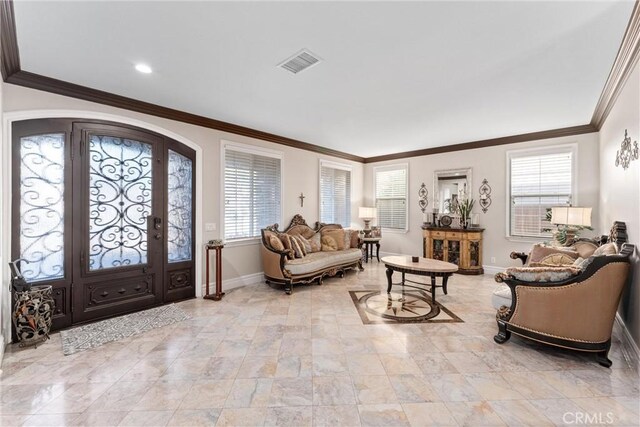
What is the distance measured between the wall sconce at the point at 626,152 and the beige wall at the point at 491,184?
189 cm

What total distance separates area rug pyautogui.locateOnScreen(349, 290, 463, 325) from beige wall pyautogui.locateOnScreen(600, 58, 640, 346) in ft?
5.15

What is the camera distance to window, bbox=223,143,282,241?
4.77m

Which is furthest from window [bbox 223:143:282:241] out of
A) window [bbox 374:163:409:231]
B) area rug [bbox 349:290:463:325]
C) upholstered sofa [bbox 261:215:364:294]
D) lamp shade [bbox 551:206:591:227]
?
lamp shade [bbox 551:206:591:227]

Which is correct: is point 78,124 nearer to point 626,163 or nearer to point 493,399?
point 493,399

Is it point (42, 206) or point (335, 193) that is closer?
point (42, 206)

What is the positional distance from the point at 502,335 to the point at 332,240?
3.43 meters

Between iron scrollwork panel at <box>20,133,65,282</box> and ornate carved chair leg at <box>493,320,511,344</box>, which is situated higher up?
iron scrollwork panel at <box>20,133,65,282</box>

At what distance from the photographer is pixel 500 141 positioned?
18.0 ft

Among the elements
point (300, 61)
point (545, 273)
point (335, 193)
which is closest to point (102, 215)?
point (300, 61)

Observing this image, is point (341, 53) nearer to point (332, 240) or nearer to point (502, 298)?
point (502, 298)

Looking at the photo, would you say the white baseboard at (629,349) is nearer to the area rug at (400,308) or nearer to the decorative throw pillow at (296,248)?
the area rug at (400,308)

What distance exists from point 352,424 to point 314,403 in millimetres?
316

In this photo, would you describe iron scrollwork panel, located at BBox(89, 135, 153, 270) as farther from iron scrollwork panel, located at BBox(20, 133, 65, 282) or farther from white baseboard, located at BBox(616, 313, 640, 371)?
white baseboard, located at BBox(616, 313, 640, 371)

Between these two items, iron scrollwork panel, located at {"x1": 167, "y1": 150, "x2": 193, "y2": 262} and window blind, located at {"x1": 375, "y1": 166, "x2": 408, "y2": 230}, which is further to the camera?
window blind, located at {"x1": 375, "y1": 166, "x2": 408, "y2": 230}
